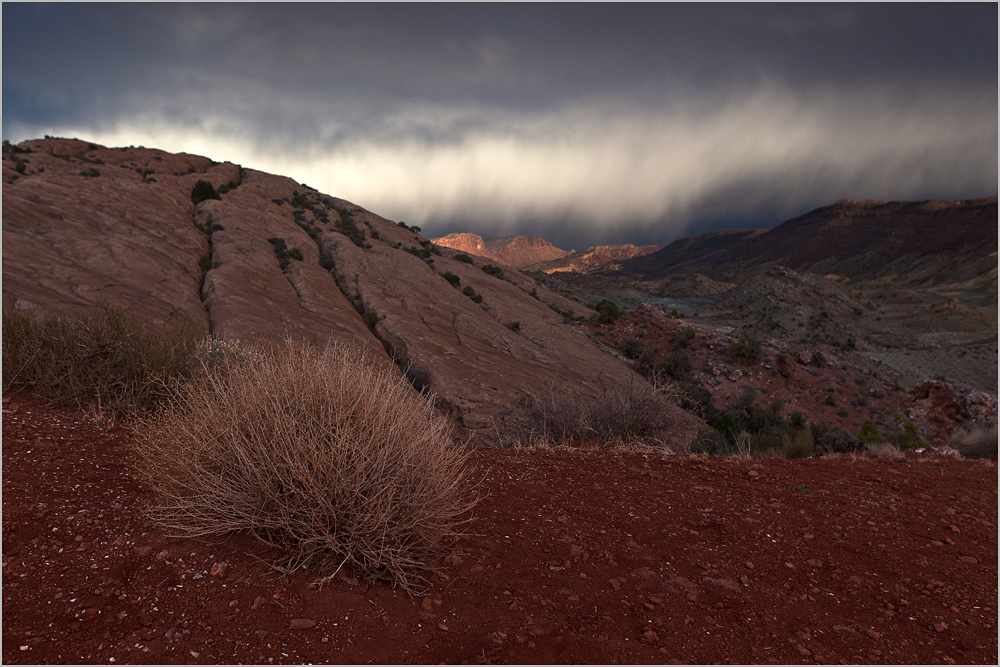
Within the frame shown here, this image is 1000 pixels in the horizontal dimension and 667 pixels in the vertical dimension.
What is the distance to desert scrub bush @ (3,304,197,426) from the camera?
521cm

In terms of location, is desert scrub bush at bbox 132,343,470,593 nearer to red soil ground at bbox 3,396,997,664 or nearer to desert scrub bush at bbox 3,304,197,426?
red soil ground at bbox 3,396,997,664

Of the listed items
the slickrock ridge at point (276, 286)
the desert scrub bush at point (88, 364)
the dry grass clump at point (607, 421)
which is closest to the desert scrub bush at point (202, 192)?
the slickrock ridge at point (276, 286)

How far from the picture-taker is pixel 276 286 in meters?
16.2

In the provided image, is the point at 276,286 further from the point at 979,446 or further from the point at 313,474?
the point at 979,446

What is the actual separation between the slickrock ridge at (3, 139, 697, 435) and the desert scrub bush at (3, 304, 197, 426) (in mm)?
1351

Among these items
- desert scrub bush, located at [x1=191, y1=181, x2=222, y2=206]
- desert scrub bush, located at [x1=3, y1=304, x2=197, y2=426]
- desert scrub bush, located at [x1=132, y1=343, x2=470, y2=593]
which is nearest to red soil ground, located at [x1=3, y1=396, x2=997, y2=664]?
desert scrub bush, located at [x1=132, y1=343, x2=470, y2=593]

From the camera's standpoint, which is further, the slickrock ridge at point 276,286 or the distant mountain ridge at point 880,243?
the distant mountain ridge at point 880,243

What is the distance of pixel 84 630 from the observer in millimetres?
2311

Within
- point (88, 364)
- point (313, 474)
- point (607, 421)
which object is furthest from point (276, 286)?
point (313, 474)

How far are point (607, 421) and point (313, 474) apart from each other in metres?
6.24

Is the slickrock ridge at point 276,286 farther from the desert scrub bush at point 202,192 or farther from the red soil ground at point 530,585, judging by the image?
the red soil ground at point 530,585

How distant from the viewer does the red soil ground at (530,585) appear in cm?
248

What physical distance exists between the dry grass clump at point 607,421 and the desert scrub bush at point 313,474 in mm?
4846

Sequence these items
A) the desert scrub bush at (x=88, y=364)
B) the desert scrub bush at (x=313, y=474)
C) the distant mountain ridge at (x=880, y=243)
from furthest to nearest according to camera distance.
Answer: the distant mountain ridge at (x=880, y=243) < the desert scrub bush at (x=88, y=364) < the desert scrub bush at (x=313, y=474)
